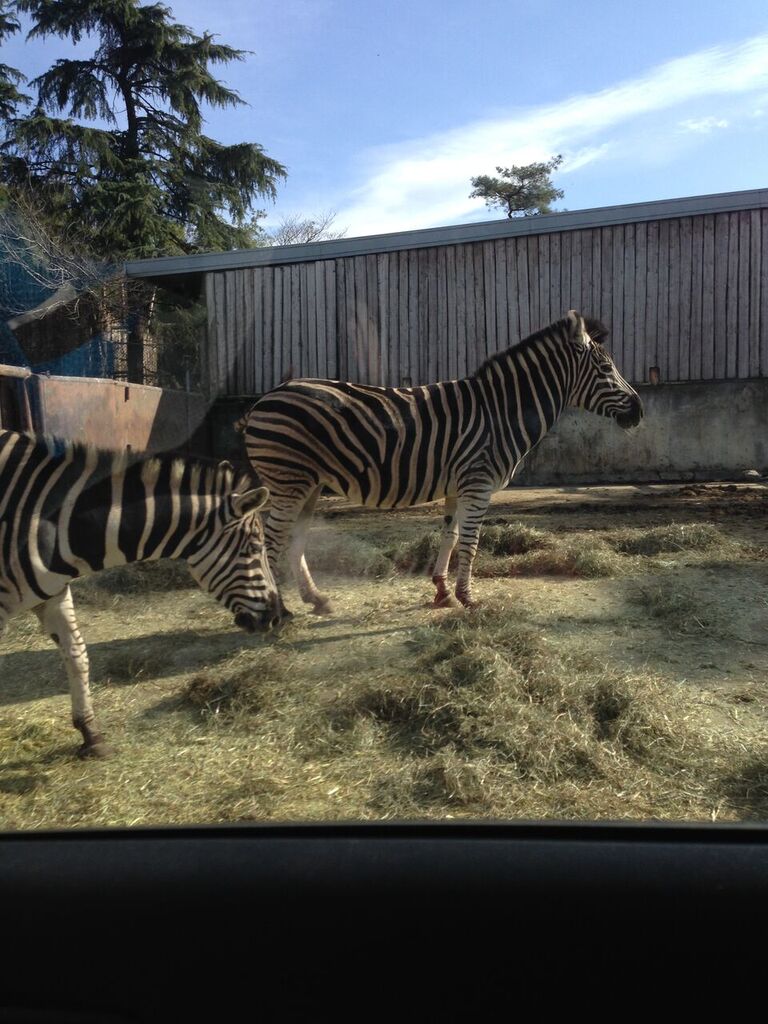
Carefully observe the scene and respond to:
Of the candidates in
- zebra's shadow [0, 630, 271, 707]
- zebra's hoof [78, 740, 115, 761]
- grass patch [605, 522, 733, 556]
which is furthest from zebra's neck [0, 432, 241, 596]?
grass patch [605, 522, 733, 556]

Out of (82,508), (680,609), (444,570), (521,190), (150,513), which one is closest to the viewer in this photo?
(82,508)

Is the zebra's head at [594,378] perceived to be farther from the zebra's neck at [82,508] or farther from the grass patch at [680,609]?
the zebra's neck at [82,508]

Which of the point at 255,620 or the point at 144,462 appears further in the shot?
the point at 255,620

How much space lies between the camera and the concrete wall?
42.6 ft

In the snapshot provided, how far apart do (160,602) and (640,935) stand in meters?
5.77

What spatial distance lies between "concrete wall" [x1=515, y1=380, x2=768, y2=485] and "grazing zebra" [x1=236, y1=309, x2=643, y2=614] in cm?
689

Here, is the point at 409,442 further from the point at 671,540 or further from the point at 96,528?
the point at 96,528

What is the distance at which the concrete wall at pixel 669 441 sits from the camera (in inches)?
511

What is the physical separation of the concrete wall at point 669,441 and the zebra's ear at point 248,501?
10.3m

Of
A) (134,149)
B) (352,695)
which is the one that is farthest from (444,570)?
(134,149)

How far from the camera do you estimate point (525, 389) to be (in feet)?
21.8

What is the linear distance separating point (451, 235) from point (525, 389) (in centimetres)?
770

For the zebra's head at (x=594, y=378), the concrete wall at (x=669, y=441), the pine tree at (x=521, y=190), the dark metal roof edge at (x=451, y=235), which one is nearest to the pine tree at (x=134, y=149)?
the dark metal roof edge at (x=451, y=235)

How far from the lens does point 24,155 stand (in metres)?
9.86
